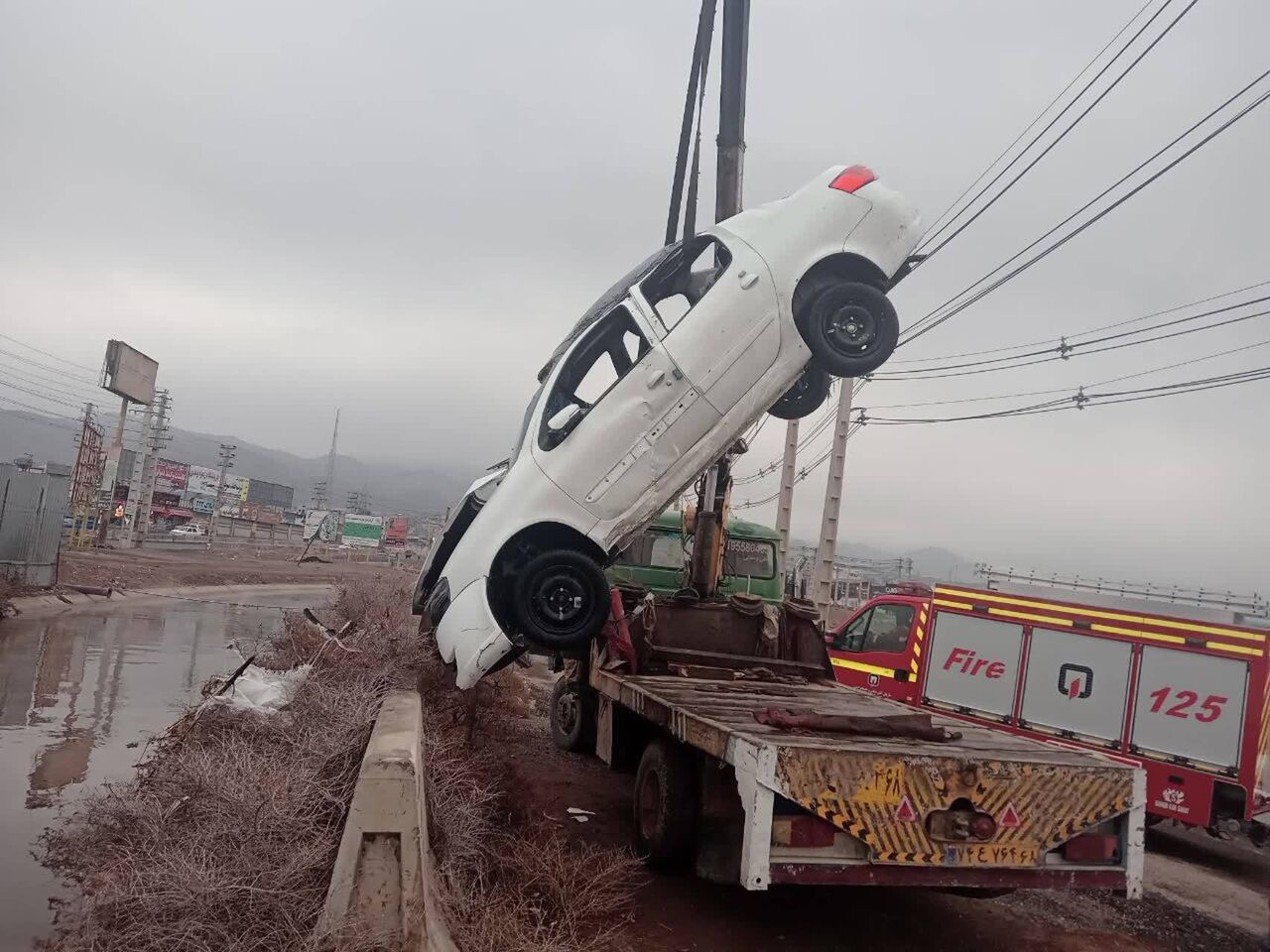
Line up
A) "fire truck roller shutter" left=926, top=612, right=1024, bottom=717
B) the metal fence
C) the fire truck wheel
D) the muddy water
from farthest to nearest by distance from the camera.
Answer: the metal fence, "fire truck roller shutter" left=926, top=612, right=1024, bottom=717, the fire truck wheel, the muddy water

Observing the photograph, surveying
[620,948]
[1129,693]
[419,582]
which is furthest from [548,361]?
[1129,693]

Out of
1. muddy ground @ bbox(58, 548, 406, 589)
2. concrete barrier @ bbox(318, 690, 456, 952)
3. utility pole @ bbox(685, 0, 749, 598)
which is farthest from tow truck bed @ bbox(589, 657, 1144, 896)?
muddy ground @ bbox(58, 548, 406, 589)

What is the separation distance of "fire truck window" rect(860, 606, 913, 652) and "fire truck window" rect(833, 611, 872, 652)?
6 centimetres

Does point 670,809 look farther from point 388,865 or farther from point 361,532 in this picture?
point 361,532

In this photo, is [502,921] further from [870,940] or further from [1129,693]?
[1129,693]

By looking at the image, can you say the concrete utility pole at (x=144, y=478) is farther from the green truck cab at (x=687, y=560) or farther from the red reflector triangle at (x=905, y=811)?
the red reflector triangle at (x=905, y=811)

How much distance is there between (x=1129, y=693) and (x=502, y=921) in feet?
21.7

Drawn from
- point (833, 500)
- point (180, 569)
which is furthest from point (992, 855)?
point (180, 569)

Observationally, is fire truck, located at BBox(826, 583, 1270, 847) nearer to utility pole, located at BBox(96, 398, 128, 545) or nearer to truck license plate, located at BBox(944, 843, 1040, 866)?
truck license plate, located at BBox(944, 843, 1040, 866)

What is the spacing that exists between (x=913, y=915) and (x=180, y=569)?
24.7 meters

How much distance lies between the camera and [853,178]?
21.8ft

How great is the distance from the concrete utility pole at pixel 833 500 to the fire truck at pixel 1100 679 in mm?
8521

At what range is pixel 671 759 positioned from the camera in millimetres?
5434

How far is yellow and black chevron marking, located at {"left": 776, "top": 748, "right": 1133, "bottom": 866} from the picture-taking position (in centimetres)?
418
